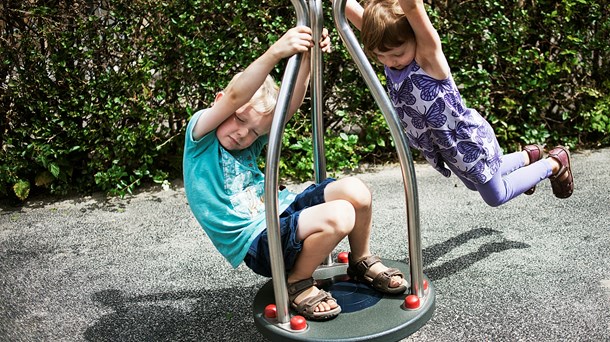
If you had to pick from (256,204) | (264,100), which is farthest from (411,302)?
(264,100)

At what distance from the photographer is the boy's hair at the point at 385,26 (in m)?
2.68

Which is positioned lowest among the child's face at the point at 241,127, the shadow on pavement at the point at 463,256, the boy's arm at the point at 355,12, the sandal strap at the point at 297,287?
the shadow on pavement at the point at 463,256

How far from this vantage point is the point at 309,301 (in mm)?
2600

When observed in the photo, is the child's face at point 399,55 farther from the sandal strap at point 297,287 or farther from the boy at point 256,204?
the sandal strap at point 297,287

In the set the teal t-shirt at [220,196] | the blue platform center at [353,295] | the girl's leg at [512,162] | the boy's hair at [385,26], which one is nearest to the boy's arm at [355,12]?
the boy's hair at [385,26]

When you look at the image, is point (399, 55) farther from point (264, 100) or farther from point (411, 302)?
point (411, 302)

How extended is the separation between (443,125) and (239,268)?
129 cm

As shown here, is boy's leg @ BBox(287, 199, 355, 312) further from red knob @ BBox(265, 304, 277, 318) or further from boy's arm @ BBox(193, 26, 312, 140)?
boy's arm @ BBox(193, 26, 312, 140)

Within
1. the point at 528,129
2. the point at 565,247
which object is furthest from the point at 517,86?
the point at 565,247

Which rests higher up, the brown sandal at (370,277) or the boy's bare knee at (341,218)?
the boy's bare knee at (341,218)

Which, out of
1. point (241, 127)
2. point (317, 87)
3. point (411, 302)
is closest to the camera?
point (411, 302)

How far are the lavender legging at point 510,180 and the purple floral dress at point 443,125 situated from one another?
0.20 feet

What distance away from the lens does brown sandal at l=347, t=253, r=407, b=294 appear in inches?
108

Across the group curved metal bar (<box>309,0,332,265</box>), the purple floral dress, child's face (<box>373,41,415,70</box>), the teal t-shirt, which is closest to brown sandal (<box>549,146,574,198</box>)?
the purple floral dress
